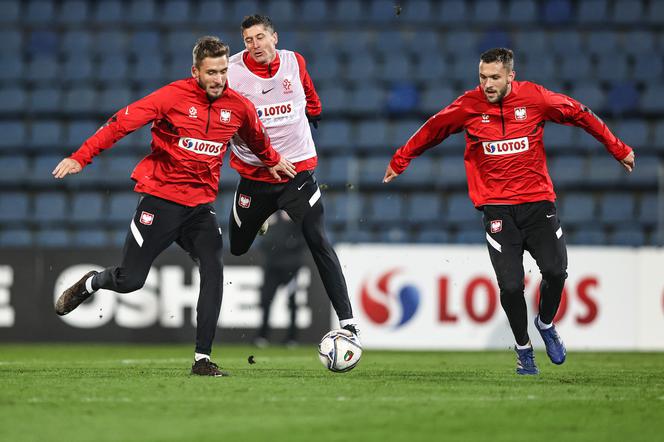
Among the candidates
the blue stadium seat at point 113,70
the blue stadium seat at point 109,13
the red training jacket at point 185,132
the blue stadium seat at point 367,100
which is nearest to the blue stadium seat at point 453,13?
the blue stadium seat at point 367,100

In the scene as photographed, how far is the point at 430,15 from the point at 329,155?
10.1 feet

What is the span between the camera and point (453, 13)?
16656 millimetres

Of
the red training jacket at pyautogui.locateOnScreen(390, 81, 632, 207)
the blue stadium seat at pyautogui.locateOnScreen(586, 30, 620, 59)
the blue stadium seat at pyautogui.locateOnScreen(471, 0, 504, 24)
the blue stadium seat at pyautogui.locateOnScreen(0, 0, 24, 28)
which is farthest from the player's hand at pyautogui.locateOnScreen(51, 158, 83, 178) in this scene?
the blue stadium seat at pyautogui.locateOnScreen(0, 0, 24, 28)

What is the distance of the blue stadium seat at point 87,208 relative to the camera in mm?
15070

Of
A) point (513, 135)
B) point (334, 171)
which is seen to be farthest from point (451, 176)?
point (513, 135)

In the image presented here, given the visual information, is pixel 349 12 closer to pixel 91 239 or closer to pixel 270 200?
pixel 91 239

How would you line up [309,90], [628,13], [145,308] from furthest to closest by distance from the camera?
[628,13] < [145,308] < [309,90]

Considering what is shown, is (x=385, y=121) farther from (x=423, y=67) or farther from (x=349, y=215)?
(x=349, y=215)

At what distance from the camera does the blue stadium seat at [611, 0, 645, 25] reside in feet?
54.0

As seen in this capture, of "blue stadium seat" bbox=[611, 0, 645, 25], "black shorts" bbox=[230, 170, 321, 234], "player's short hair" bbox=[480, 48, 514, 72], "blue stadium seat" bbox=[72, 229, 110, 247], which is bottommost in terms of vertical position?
"blue stadium seat" bbox=[72, 229, 110, 247]

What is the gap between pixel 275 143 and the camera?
7.23 metres

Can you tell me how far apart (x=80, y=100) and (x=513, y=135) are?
10.7m

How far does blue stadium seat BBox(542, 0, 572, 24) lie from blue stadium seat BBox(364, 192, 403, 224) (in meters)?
4.28

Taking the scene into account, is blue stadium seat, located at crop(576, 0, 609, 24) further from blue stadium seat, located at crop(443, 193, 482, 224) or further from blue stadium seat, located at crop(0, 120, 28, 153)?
blue stadium seat, located at crop(0, 120, 28, 153)
